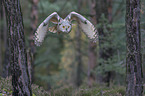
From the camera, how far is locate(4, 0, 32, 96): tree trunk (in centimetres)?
565

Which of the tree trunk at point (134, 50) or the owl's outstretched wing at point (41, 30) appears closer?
the tree trunk at point (134, 50)

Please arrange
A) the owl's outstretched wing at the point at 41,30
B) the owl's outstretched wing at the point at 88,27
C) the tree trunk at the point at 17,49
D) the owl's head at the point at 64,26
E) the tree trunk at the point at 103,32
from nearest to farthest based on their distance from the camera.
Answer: the tree trunk at the point at 17,49, the owl's outstretched wing at the point at 41,30, the owl's head at the point at 64,26, the owl's outstretched wing at the point at 88,27, the tree trunk at the point at 103,32

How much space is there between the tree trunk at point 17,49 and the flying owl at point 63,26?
88cm

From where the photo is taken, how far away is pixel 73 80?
25453 mm

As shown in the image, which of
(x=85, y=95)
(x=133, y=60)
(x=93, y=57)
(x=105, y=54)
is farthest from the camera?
(x=93, y=57)

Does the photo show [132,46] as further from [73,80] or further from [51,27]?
[73,80]

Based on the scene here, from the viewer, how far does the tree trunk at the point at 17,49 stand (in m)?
5.65

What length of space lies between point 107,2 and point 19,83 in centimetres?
870

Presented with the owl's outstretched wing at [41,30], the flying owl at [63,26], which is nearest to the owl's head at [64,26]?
the flying owl at [63,26]

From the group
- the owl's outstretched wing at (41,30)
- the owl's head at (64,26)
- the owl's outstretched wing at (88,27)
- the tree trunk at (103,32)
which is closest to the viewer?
the owl's outstretched wing at (41,30)

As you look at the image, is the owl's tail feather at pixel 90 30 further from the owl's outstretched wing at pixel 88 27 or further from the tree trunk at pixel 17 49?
the tree trunk at pixel 17 49

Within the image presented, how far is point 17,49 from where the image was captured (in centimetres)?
567

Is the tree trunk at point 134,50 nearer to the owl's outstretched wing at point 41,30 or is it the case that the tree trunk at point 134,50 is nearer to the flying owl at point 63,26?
the flying owl at point 63,26

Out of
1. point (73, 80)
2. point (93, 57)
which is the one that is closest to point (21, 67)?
point (93, 57)
